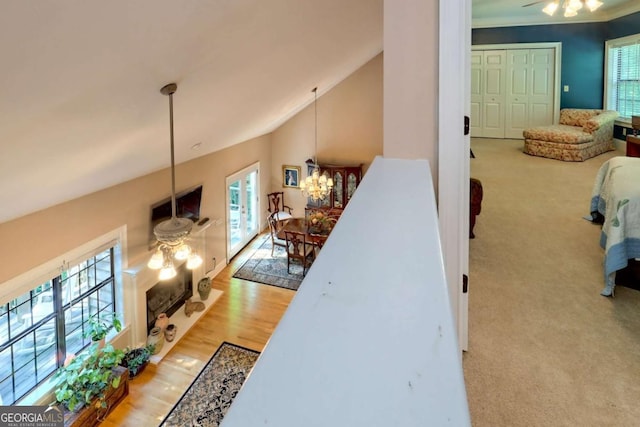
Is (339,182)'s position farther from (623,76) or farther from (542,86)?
(623,76)

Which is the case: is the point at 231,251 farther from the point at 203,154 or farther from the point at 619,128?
the point at 619,128

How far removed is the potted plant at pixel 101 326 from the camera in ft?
15.1

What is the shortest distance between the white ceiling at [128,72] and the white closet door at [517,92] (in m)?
4.70

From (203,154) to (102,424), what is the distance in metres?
3.95

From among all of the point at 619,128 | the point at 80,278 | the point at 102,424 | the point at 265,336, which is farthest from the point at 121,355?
the point at 619,128

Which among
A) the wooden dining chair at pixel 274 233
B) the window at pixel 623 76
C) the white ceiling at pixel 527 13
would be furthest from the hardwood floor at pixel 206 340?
the window at pixel 623 76

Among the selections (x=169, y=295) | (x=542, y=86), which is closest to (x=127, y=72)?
(x=169, y=295)

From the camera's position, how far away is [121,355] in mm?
4508

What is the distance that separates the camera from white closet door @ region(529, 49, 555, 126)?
8102mm

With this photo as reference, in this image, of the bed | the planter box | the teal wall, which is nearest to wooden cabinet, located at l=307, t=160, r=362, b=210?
the teal wall

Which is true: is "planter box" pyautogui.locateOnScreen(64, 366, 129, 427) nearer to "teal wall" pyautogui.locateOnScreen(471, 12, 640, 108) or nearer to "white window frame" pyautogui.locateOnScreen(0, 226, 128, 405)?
"white window frame" pyautogui.locateOnScreen(0, 226, 128, 405)

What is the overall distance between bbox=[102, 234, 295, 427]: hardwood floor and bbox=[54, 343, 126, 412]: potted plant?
378 mm

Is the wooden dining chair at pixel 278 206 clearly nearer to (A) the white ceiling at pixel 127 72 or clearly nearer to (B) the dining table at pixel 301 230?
(B) the dining table at pixel 301 230

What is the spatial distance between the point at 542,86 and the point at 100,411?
9353mm
